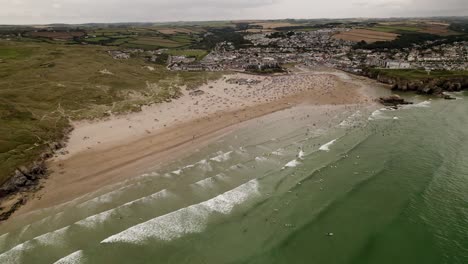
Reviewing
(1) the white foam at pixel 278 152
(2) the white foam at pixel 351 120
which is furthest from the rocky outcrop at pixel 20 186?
(2) the white foam at pixel 351 120

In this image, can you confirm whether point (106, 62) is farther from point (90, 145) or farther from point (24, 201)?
point (24, 201)

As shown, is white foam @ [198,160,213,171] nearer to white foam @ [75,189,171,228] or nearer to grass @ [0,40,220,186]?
white foam @ [75,189,171,228]

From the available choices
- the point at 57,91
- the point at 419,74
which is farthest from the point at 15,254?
the point at 419,74

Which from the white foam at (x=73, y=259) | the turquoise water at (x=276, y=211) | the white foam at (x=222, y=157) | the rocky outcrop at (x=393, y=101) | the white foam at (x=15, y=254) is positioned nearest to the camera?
the white foam at (x=73, y=259)

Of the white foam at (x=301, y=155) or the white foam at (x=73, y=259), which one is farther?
the white foam at (x=301, y=155)

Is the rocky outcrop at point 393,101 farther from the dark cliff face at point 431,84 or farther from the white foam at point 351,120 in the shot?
the dark cliff face at point 431,84

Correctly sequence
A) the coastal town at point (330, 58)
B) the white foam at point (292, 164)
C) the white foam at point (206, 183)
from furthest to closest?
the coastal town at point (330, 58), the white foam at point (292, 164), the white foam at point (206, 183)

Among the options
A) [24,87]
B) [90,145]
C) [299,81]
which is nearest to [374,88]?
[299,81]

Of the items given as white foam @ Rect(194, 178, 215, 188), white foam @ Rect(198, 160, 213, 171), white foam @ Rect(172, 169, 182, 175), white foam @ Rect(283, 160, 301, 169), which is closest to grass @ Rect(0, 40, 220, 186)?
white foam @ Rect(172, 169, 182, 175)
